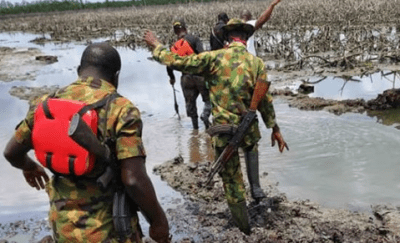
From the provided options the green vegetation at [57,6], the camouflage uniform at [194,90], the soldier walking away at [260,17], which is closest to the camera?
the soldier walking away at [260,17]

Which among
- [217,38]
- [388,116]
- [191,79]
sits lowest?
[388,116]

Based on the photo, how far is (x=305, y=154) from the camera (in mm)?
6195

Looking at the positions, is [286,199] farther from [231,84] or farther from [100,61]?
[100,61]

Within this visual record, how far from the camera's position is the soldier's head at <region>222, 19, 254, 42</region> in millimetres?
4039

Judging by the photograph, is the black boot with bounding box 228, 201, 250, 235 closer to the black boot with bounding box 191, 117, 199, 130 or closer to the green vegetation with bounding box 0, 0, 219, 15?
the black boot with bounding box 191, 117, 199, 130

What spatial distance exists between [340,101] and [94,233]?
23.9 ft

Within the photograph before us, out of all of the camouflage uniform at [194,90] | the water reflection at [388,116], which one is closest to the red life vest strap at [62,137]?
the camouflage uniform at [194,90]

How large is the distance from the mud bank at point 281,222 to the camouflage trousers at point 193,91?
2281mm

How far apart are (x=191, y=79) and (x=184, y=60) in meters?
3.45

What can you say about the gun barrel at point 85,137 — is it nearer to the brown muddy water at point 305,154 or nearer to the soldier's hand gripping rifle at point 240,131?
the soldier's hand gripping rifle at point 240,131

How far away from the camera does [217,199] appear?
195 inches

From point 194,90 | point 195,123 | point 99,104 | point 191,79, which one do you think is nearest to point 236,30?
point 99,104

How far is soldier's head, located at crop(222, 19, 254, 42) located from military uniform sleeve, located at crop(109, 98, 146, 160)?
86.6 inches

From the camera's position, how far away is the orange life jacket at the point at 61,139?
78.2 inches
